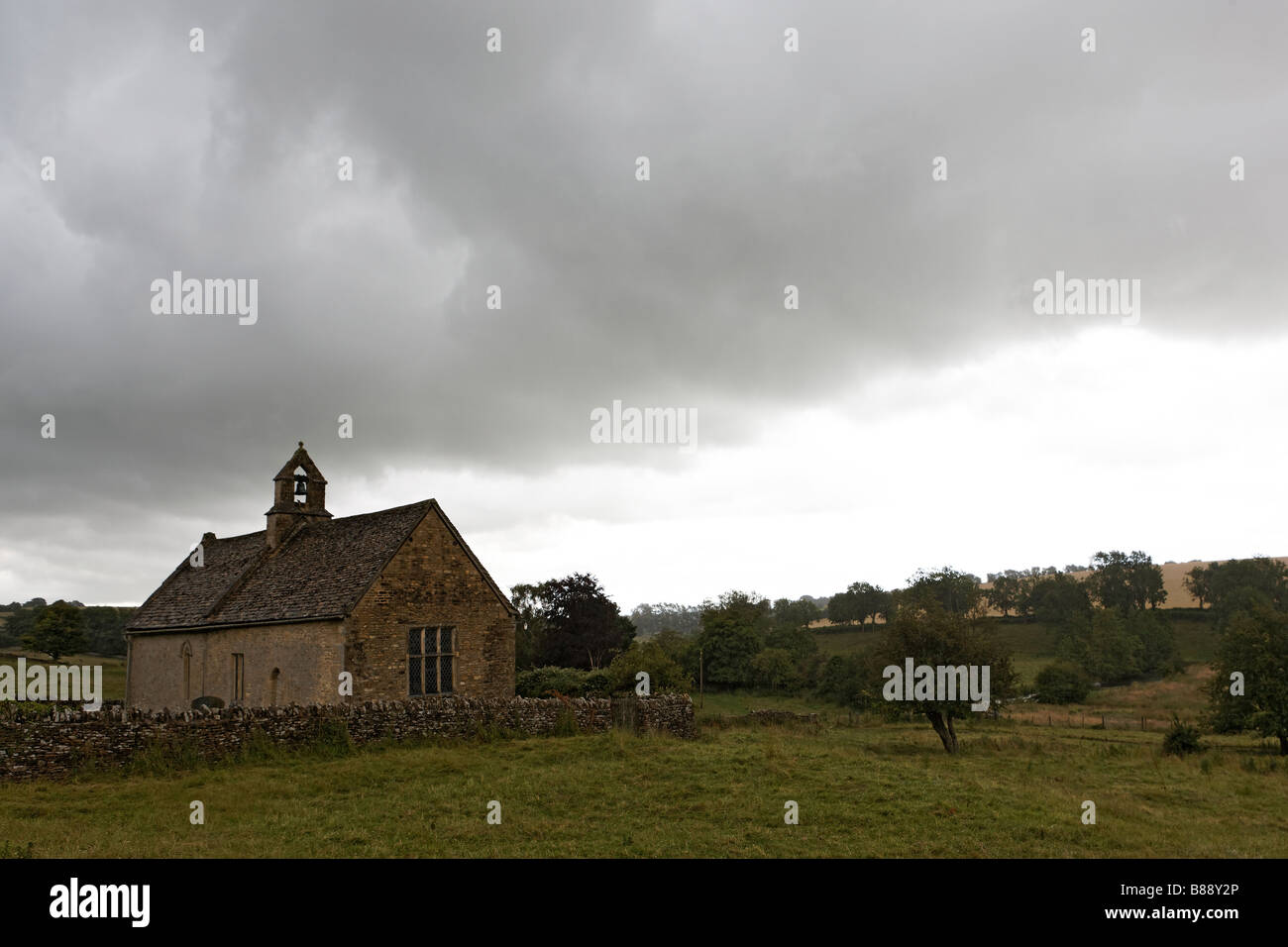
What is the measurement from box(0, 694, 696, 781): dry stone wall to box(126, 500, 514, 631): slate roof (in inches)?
186

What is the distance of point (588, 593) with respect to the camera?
62.2m

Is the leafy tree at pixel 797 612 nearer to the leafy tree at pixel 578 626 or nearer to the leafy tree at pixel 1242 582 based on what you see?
the leafy tree at pixel 1242 582

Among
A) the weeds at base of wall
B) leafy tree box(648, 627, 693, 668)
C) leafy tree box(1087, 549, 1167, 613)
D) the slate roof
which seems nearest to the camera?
the weeds at base of wall

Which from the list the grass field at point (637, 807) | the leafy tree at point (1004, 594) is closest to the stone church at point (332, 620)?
the grass field at point (637, 807)

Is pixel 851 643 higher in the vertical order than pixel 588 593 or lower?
lower

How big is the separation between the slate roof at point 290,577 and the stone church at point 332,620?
0.23 ft

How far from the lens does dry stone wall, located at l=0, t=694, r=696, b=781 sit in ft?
59.5

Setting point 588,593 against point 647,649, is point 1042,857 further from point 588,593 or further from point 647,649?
point 588,593

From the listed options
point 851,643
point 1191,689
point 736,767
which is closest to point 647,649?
point 736,767

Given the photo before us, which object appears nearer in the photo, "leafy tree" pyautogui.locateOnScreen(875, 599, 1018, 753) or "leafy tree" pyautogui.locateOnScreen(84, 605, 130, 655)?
"leafy tree" pyautogui.locateOnScreen(875, 599, 1018, 753)

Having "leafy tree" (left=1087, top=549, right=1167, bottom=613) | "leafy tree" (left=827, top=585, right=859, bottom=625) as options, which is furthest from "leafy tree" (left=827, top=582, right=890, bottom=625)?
"leafy tree" (left=1087, top=549, right=1167, bottom=613)

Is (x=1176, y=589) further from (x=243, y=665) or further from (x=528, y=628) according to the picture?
(x=243, y=665)

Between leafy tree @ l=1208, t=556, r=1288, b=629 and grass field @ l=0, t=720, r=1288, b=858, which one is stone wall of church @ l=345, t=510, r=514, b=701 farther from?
leafy tree @ l=1208, t=556, r=1288, b=629
